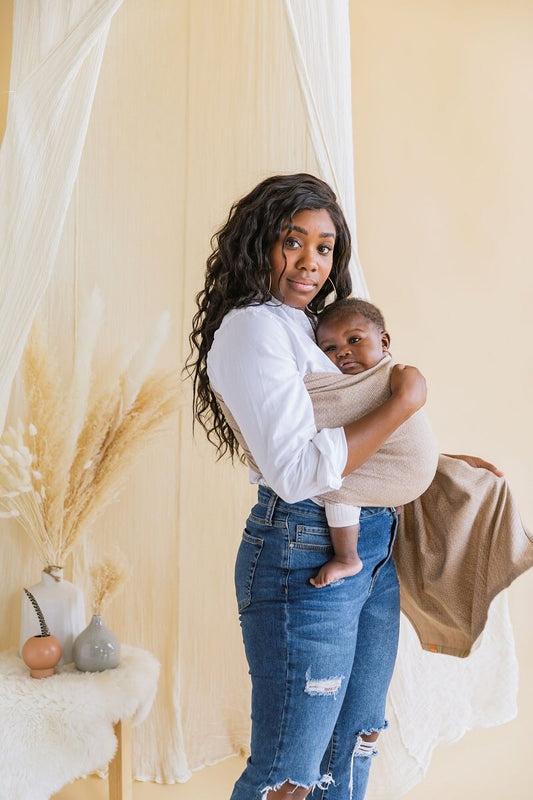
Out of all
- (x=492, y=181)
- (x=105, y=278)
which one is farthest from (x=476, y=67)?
(x=105, y=278)

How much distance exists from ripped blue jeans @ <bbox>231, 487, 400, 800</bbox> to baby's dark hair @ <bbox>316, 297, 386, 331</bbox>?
362 mm

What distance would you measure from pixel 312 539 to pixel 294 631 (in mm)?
161

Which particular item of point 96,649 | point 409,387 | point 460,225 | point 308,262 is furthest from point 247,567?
point 460,225

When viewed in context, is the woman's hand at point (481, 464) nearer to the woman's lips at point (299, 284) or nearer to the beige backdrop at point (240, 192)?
the woman's lips at point (299, 284)

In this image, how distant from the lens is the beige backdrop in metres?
2.27

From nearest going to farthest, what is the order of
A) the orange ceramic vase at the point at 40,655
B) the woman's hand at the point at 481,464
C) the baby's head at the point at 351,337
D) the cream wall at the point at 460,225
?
the baby's head at the point at 351,337 < the woman's hand at the point at 481,464 < the orange ceramic vase at the point at 40,655 < the cream wall at the point at 460,225

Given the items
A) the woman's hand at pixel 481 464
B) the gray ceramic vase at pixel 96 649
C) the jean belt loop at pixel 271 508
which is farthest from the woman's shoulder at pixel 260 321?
the gray ceramic vase at pixel 96 649

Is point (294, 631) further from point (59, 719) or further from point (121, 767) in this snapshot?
point (121, 767)

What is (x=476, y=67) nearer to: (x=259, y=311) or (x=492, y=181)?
(x=492, y=181)

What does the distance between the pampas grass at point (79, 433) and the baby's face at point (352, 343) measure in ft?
2.07

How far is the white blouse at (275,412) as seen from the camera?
135 centimetres

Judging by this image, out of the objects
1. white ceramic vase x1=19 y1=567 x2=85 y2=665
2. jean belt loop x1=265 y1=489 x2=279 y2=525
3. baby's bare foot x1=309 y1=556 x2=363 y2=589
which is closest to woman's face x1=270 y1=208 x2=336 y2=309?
jean belt loop x1=265 y1=489 x2=279 y2=525

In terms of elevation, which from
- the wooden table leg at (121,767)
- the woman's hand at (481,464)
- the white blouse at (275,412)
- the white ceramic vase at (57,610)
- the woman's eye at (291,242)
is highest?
the woman's eye at (291,242)

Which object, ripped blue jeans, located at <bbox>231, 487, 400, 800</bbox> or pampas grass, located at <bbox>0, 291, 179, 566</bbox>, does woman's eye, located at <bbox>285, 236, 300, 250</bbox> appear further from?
pampas grass, located at <bbox>0, 291, 179, 566</bbox>
